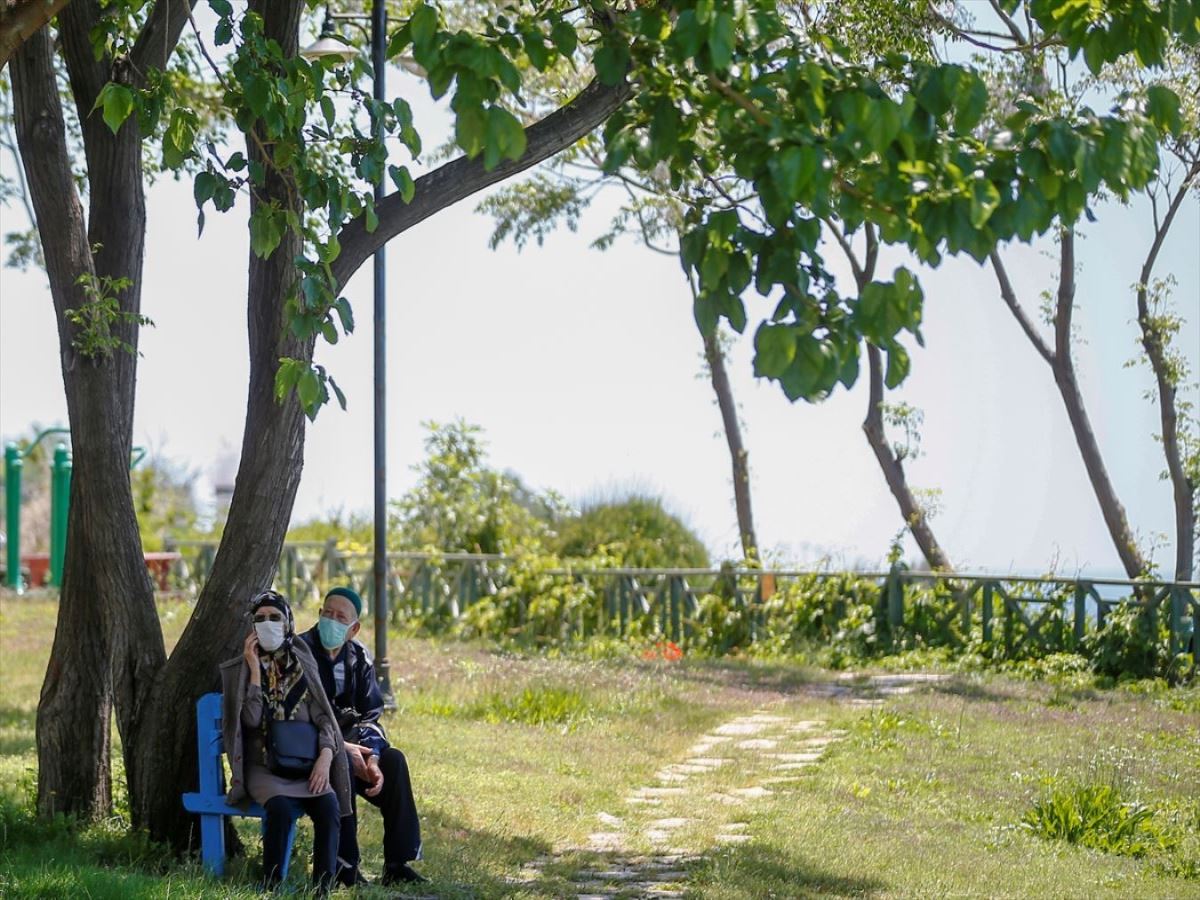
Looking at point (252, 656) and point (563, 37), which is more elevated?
point (563, 37)

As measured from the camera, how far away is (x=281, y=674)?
22.1 feet

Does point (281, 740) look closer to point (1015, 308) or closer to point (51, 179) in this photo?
point (51, 179)

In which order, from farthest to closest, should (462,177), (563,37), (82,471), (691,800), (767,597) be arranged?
(767,597)
(691,800)
(82,471)
(462,177)
(563,37)

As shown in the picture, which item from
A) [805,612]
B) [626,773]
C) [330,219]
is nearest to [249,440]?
[330,219]

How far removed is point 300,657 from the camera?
6738 mm

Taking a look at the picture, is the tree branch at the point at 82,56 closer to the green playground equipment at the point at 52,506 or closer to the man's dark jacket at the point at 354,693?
the man's dark jacket at the point at 354,693

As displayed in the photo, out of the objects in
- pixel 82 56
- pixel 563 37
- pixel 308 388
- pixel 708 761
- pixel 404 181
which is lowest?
pixel 708 761

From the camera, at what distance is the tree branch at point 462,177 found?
6.98 m

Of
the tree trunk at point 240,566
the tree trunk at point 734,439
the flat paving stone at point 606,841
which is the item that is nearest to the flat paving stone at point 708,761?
the flat paving stone at point 606,841

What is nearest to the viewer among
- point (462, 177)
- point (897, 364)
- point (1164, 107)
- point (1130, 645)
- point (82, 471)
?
point (897, 364)

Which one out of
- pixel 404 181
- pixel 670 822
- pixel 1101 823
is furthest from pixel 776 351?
pixel 1101 823

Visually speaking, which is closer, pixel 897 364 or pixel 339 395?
pixel 897 364

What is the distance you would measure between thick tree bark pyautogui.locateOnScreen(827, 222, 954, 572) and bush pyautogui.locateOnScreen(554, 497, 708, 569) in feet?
9.28

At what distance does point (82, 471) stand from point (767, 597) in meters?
11.9
